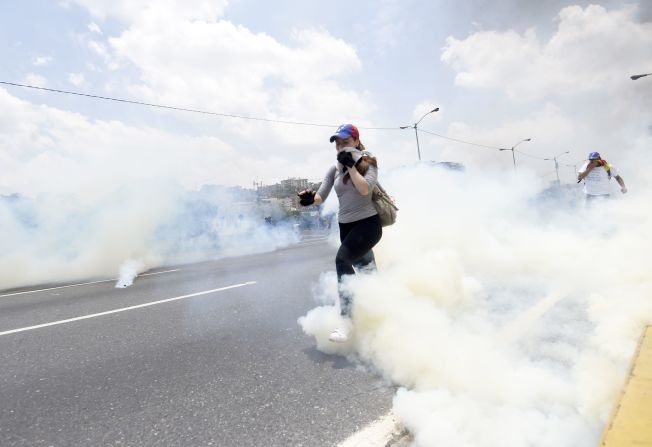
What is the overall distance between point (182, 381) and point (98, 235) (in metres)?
9.74

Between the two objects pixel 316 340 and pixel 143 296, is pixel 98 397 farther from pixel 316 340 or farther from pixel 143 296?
pixel 143 296

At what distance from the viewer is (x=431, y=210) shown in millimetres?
6340

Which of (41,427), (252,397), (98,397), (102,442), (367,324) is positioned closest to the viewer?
(102,442)

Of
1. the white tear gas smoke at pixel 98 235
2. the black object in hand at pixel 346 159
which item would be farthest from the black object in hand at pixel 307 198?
the white tear gas smoke at pixel 98 235

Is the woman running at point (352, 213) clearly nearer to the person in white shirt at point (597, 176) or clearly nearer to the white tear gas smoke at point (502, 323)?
the white tear gas smoke at point (502, 323)

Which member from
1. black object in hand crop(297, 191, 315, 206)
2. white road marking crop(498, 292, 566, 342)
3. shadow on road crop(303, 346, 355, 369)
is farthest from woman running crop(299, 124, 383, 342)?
white road marking crop(498, 292, 566, 342)

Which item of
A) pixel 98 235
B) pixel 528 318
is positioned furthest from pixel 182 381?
pixel 98 235

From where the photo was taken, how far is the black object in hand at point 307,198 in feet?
11.6

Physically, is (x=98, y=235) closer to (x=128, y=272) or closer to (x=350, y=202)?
(x=128, y=272)

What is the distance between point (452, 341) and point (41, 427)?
8.41 feet

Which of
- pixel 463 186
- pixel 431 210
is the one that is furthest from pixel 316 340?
pixel 463 186

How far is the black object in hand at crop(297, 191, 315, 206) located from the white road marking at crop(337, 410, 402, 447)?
1949 millimetres

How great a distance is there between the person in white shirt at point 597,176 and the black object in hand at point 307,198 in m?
5.66

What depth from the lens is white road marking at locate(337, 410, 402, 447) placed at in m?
1.87
